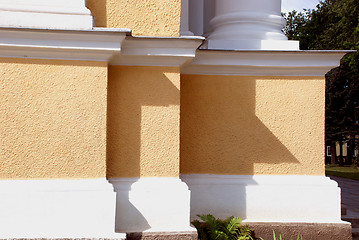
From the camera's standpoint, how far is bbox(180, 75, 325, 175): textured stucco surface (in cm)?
520

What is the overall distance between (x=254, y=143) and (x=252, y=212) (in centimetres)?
80

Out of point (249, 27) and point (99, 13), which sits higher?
point (249, 27)

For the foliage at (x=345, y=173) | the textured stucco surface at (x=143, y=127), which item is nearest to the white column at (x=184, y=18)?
the textured stucco surface at (x=143, y=127)

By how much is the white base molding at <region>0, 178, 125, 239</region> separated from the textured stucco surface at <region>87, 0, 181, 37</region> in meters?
1.72

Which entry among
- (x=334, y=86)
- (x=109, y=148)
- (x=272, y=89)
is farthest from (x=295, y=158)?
(x=334, y=86)

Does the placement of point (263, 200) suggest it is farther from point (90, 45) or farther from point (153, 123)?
point (90, 45)

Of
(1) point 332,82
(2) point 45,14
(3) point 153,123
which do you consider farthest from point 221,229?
(1) point 332,82

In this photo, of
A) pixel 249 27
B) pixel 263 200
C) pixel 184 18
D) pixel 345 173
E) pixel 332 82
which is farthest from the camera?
pixel 332 82

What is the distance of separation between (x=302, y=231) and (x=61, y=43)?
3.29 meters

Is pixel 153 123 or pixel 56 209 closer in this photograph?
pixel 56 209

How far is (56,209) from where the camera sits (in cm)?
415

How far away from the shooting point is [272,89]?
17.3ft

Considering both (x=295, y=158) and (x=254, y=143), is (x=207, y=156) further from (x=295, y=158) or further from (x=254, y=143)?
(x=295, y=158)

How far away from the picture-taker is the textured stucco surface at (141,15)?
4.70 metres
